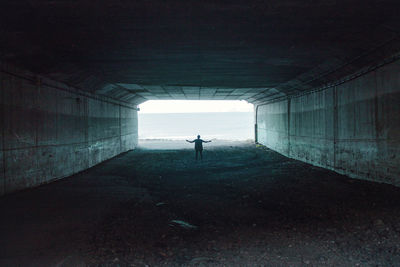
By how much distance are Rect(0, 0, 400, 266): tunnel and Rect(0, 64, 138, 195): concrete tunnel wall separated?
0.05 m

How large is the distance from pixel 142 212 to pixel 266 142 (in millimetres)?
18206

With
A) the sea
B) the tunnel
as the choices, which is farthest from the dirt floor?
the sea

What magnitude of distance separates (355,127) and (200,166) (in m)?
7.58

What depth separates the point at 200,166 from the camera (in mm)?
14461

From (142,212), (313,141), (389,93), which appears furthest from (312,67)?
(142,212)

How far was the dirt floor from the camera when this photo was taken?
4539 millimetres

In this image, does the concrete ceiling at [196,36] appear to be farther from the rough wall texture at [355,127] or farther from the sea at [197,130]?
the sea at [197,130]

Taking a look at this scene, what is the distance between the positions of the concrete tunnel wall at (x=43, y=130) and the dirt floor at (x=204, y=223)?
0.79 metres

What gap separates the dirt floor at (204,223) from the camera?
14.9 ft

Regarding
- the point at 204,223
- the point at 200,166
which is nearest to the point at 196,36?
the point at 204,223

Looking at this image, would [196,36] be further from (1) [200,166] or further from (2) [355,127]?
(1) [200,166]

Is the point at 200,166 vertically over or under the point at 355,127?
under

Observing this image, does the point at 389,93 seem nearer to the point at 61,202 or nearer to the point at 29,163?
the point at 61,202

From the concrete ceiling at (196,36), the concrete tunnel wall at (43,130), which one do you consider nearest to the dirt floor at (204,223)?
the concrete tunnel wall at (43,130)
